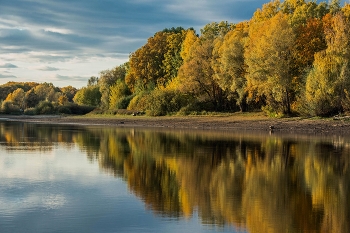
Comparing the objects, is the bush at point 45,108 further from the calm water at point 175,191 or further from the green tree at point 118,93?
the calm water at point 175,191

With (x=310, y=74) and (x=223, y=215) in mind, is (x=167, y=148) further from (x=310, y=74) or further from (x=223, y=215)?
(x=310, y=74)

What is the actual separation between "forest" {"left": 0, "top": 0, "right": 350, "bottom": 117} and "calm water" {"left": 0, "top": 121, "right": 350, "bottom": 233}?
70.1ft

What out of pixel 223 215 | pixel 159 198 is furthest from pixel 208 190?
pixel 223 215

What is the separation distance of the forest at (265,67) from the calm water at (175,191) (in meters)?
21.4

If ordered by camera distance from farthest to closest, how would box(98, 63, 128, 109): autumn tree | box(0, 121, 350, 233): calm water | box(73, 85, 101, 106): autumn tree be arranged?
1. box(73, 85, 101, 106): autumn tree
2. box(98, 63, 128, 109): autumn tree
3. box(0, 121, 350, 233): calm water

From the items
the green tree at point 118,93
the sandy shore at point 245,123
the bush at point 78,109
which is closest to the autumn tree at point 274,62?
the sandy shore at point 245,123

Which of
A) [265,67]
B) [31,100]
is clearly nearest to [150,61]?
[265,67]

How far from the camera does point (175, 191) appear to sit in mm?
15641

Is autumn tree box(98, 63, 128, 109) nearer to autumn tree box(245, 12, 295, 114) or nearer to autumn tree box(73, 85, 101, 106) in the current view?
autumn tree box(73, 85, 101, 106)

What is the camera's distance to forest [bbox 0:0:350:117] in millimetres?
47000

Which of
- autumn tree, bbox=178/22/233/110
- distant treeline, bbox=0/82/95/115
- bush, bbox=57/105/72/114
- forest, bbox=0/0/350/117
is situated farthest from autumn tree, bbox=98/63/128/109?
autumn tree, bbox=178/22/233/110

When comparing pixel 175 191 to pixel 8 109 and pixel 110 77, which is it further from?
pixel 8 109

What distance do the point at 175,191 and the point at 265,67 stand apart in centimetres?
3886

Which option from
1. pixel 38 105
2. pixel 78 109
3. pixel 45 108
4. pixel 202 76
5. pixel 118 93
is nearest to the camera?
pixel 202 76
